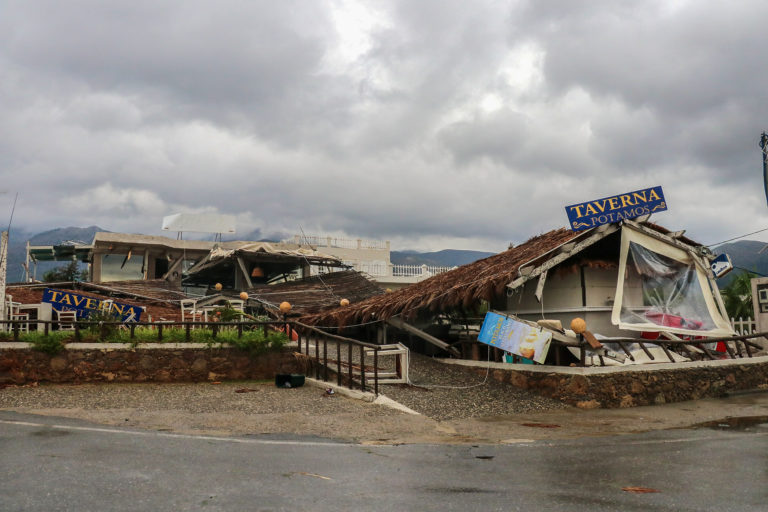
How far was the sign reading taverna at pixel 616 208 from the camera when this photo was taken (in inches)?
591

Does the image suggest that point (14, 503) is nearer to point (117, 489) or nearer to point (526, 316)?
point (117, 489)

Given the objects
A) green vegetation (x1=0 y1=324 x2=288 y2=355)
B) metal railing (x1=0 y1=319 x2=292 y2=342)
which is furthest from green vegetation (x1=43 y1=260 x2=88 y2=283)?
green vegetation (x1=0 y1=324 x2=288 y2=355)

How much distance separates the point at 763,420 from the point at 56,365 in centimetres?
1452

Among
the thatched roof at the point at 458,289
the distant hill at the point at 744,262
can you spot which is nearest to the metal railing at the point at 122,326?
the thatched roof at the point at 458,289

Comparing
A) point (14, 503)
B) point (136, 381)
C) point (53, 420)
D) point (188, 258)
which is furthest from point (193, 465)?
point (188, 258)

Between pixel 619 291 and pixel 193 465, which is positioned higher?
pixel 619 291

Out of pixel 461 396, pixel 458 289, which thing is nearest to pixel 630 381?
pixel 461 396

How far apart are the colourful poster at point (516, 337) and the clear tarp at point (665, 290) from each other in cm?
325

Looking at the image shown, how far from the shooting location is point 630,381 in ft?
43.8

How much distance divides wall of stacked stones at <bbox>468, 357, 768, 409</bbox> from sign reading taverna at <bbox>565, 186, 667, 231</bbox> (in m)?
3.69

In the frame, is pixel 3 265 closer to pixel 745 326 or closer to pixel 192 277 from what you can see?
pixel 192 277

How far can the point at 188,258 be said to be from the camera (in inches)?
1266

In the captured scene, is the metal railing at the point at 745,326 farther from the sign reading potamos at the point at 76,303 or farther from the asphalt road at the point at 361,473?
the sign reading potamos at the point at 76,303

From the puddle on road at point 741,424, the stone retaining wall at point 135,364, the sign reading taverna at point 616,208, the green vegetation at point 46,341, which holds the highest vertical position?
the sign reading taverna at point 616,208
